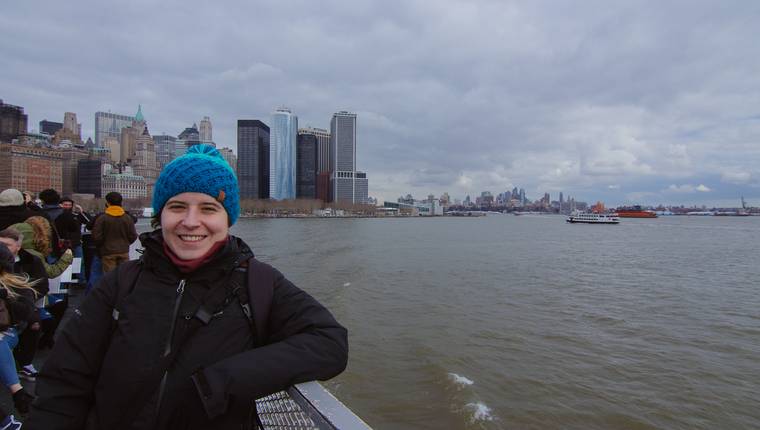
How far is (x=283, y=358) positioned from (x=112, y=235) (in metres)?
7.07

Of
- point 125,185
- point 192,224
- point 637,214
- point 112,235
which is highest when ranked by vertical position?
point 125,185

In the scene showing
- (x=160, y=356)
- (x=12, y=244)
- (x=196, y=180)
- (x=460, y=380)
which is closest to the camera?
(x=160, y=356)

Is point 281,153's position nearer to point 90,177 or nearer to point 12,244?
point 90,177

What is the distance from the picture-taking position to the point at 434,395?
26.6 ft

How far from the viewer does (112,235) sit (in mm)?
7266

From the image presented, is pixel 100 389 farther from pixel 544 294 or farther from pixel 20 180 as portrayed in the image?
pixel 20 180

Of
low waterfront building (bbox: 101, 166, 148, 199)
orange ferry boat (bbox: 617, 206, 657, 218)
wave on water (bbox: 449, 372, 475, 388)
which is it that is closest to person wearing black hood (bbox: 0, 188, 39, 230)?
wave on water (bbox: 449, 372, 475, 388)

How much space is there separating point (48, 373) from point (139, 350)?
388 millimetres

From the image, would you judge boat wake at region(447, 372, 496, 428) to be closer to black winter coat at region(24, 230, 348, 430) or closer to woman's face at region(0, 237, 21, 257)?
black winter coat at region(24, 230, 348, 430)

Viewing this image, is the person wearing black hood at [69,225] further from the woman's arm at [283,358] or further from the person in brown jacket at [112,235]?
the woman's arm at [283,358]

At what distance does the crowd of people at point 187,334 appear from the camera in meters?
1.58

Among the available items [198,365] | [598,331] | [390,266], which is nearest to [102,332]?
[198,365]

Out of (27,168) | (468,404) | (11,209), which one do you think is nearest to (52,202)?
(11,209)

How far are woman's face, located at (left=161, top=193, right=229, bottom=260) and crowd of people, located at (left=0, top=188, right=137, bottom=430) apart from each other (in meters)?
1.70
